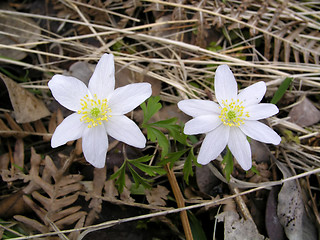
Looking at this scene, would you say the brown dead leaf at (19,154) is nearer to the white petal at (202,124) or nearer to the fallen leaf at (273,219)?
the white petal at (202,124)

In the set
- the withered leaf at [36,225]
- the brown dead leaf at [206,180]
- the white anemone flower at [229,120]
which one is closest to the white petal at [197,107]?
the white anemone flower at [229,120]

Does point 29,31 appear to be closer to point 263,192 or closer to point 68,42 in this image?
point 68,42

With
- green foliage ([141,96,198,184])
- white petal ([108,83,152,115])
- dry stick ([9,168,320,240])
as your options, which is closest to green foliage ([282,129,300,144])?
dry stick ([9,168,320,240])

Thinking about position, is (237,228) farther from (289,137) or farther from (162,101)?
(162,101)

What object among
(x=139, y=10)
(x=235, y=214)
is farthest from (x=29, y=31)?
(x=235, y=214)

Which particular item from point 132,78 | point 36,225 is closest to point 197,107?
point 132,78

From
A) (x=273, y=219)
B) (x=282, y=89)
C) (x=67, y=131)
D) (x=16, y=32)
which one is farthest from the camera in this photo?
(x=16, y=32)
